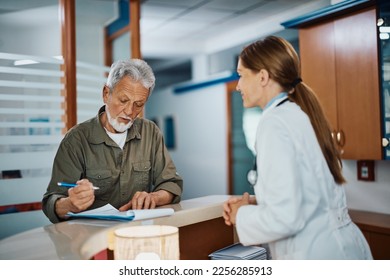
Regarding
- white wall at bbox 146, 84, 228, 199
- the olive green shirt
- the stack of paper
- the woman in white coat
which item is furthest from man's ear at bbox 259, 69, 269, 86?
white wall at bbox 146, 84, 228, 199

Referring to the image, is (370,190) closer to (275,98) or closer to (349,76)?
(349,76)

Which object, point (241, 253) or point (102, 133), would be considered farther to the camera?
point (102, 133)

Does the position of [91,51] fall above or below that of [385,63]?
above

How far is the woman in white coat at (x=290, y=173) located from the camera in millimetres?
1162

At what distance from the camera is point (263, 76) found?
→ 1344 mm

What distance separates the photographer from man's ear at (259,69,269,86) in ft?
4.39

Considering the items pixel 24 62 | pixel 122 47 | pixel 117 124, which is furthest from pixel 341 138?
pixel 24 62

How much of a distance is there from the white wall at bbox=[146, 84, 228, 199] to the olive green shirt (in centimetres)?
378

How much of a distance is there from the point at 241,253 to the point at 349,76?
1527 mm

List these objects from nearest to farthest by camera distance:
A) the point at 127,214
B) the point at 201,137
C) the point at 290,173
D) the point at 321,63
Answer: the point at 290,173 → the point at 127,214 → the point at 321,63 → the point at 201,137

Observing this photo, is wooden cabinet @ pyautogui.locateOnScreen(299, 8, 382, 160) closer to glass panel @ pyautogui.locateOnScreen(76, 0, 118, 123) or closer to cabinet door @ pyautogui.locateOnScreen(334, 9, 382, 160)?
cabinet door @ pyautogui.locateOnScreen(334, 9, 382, 160)

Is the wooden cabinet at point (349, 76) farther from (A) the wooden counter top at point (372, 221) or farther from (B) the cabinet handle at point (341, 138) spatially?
(A) the wooden counter top at point (372, 221)

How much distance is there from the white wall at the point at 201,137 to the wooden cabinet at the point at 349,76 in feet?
9.77
